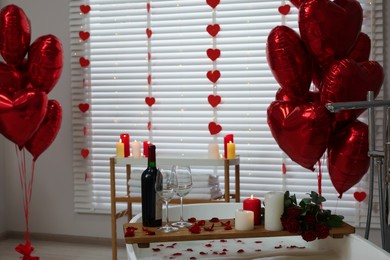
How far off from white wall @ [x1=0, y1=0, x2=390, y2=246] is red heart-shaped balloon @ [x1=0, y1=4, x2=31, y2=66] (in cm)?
98

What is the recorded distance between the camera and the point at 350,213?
368cm

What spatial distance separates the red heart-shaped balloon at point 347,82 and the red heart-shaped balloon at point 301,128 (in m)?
0.08

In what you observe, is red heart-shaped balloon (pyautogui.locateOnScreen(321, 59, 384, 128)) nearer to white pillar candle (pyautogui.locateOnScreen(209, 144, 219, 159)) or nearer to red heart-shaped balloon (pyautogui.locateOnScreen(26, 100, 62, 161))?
white pillar candle (pyautogui.locateOnScreen(209, 144, 219, 159))

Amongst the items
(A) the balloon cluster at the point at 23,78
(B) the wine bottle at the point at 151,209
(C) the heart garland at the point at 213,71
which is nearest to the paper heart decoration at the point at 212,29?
(C) the heart garland at the point at 213,71

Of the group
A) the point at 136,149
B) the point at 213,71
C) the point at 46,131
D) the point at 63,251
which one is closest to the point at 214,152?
the point at 136,149

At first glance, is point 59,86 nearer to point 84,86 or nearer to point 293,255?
point 84,86

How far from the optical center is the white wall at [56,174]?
4.29 meters

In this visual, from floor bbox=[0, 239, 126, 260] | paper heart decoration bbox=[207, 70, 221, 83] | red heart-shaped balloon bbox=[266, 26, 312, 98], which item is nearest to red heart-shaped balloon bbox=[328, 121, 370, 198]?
red heart-shaped balloon bbox=[266, 26, 312, 98]

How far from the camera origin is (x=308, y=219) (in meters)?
1.74

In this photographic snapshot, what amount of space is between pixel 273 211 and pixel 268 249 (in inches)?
9.5

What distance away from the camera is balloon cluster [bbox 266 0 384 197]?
2.66m

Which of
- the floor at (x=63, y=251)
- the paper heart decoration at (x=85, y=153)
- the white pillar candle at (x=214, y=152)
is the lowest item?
the floor at (x=63, y=251)

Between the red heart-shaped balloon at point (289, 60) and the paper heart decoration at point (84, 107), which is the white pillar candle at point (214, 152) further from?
the paper heart decoration at point (84, 107)

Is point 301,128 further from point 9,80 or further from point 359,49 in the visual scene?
point 9,80
